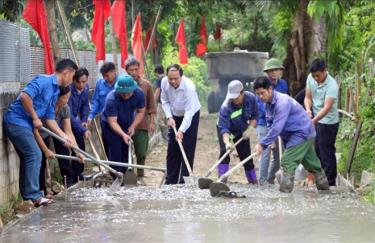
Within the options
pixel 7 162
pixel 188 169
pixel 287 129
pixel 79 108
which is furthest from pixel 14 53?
pixel 287 129

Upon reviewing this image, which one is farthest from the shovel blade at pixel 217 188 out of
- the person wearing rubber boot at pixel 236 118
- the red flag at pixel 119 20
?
the red flag at pixel 119 20

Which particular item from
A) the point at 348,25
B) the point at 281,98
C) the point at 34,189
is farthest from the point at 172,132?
the point at 348,25

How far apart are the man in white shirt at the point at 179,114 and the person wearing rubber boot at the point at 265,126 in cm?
96

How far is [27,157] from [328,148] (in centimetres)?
410

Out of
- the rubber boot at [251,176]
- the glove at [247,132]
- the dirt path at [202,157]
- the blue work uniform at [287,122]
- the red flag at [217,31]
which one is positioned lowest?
the dirt path at [202,157]

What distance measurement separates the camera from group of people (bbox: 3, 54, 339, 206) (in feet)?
29.8

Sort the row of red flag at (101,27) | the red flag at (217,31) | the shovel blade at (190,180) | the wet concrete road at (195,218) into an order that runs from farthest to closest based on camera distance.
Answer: the red flag at (217,31) → the row of red flag at (101,27) → the shovel blade at (190,180) → the wet concrete road at (195,218)

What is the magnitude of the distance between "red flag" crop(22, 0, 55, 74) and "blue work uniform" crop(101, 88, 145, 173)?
1077 millimetres

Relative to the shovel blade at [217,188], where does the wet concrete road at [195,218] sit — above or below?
below

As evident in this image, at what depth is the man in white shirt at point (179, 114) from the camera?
11.6 m

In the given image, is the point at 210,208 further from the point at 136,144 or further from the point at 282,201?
the point at 136,144

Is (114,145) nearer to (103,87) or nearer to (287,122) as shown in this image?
(103,87)

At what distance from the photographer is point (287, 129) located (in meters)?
9.99

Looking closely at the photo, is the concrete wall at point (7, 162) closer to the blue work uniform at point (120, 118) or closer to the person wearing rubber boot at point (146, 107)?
the blue work uniform at point (120, 118)
